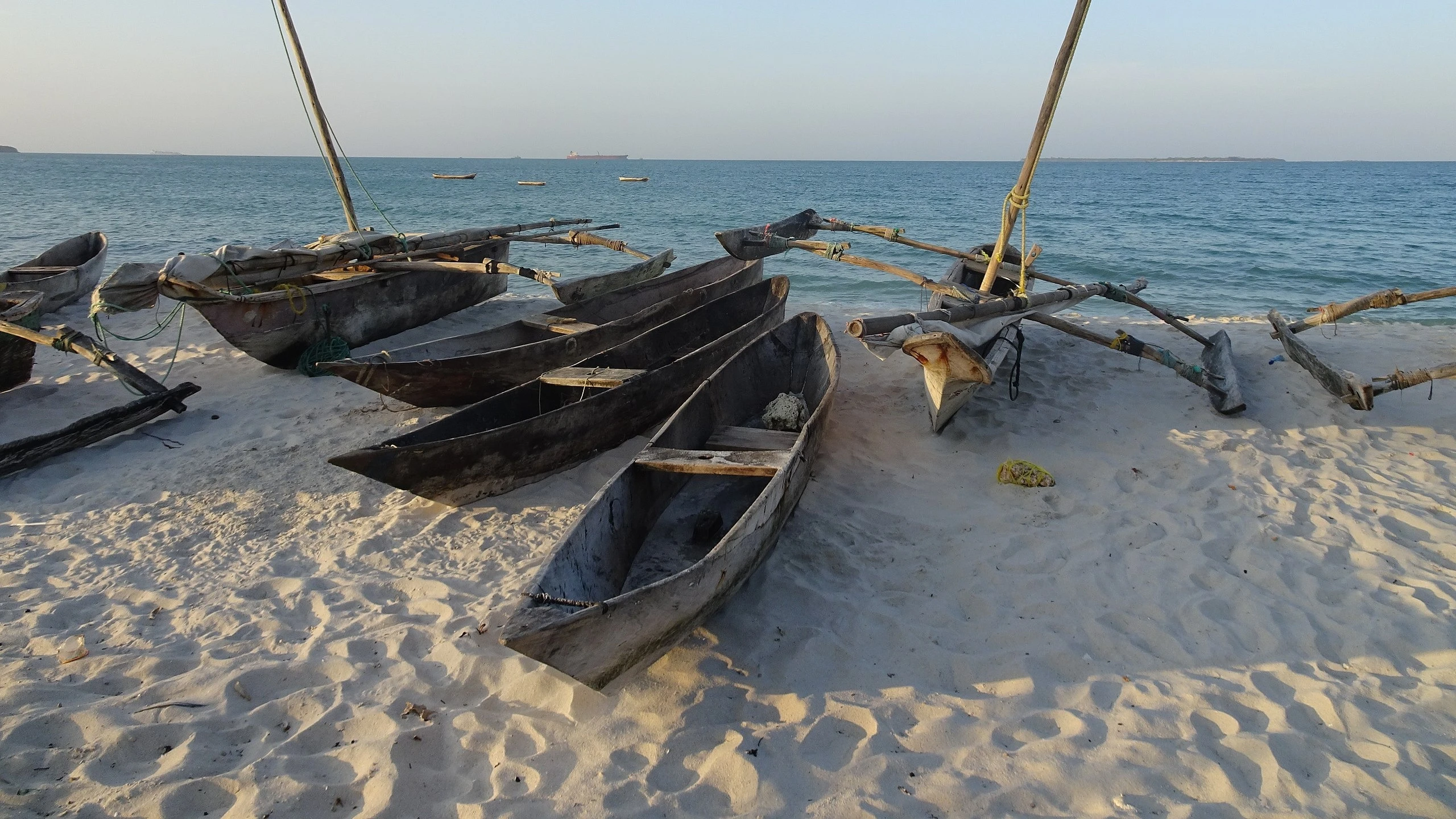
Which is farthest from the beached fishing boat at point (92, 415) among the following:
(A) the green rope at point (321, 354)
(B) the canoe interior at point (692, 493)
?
(B) the canoe interior at point (692, 493)

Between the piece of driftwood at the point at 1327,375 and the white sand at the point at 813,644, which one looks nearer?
the white sand at the point at 813,644

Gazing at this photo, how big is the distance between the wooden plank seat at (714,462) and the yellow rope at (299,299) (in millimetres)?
5030

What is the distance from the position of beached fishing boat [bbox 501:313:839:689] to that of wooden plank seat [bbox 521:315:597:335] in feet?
6.69

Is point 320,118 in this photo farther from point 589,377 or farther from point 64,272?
point 589,377

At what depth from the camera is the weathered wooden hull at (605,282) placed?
7.57 metres

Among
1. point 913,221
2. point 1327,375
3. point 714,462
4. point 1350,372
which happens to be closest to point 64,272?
point 714,462

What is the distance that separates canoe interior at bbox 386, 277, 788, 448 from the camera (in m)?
4.89

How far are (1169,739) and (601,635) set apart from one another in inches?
92.4

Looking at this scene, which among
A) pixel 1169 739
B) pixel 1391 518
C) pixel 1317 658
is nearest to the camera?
pixel 1169 739

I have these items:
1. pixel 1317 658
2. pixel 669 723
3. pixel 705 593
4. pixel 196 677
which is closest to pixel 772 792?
pixel 669 723

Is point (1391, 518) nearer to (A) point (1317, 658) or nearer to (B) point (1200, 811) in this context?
(A) point (1317, 658)

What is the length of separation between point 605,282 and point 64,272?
7.19 m

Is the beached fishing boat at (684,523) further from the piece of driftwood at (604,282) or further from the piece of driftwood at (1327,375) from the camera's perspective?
the piece of driftwood at (1327,375)

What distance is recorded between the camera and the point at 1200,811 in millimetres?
2562
